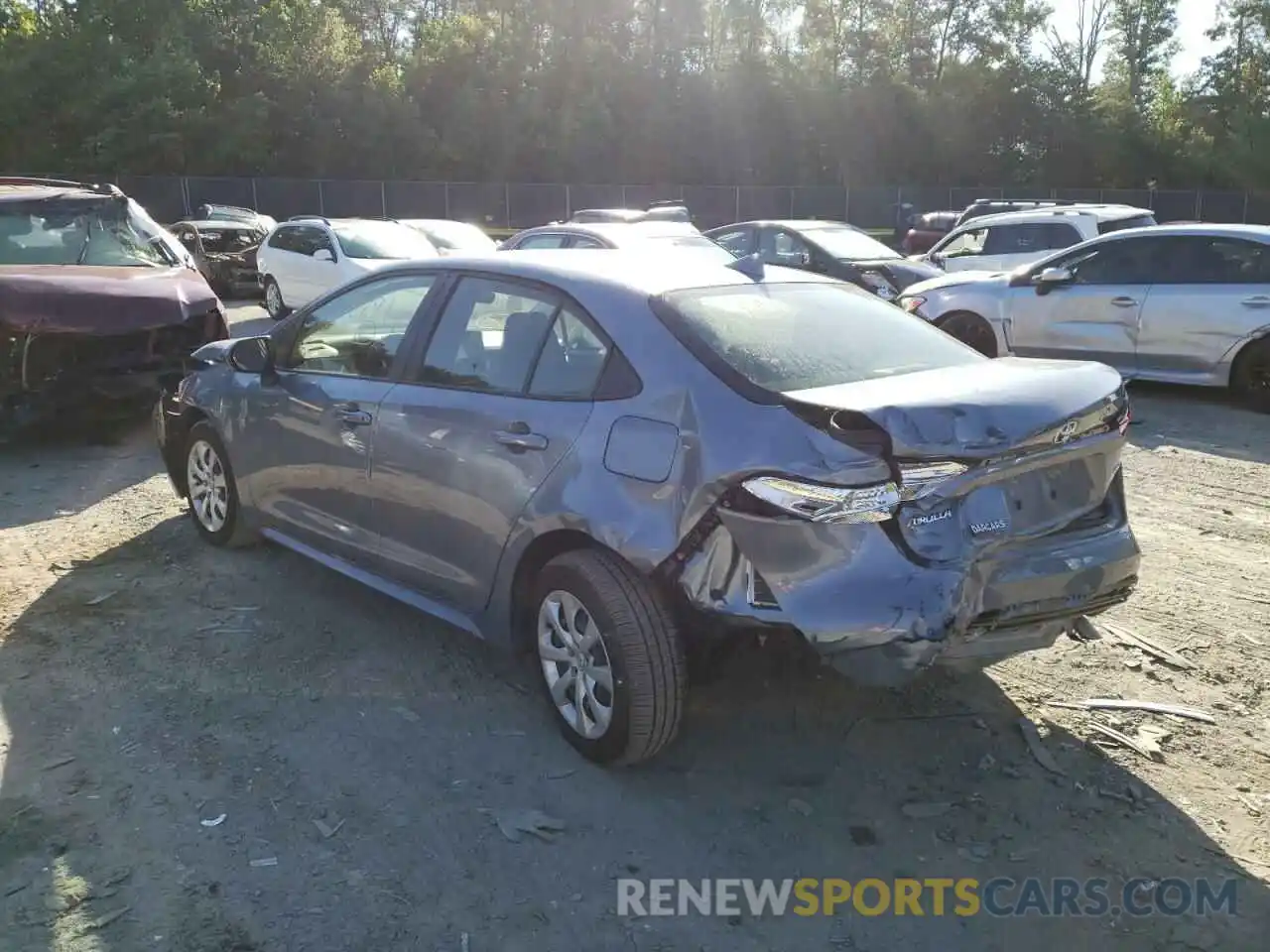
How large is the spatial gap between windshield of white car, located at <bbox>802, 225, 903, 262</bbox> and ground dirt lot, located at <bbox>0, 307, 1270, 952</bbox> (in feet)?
30.2

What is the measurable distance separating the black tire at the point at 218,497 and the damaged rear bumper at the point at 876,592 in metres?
3.12

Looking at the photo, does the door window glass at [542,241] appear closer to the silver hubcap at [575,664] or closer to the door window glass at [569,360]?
the door window glass at [569,360]

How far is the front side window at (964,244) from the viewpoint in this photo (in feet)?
50.9

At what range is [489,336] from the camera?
422 centimetres

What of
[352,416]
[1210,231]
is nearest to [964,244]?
[1210,231]

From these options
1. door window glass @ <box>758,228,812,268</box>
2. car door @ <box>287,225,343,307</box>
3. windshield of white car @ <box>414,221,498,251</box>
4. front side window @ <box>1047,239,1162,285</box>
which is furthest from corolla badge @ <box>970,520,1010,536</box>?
windshield of white car @ <box>414,221,498,251</box>

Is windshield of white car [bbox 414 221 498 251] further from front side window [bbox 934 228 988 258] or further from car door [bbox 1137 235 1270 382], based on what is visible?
car door [bbox 1137 235 1270 382]

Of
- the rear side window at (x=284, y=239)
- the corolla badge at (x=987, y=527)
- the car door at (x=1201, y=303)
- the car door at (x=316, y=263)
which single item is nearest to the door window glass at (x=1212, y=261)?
the car door at (x=1201, y=303)

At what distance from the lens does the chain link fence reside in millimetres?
35156

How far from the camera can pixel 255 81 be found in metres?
42.4

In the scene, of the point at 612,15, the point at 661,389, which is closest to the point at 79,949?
the point at 661,389

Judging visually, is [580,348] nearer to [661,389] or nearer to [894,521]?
[661,389]

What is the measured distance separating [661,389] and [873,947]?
1.73 metres

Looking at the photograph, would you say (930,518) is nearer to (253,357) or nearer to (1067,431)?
(1067,431)
